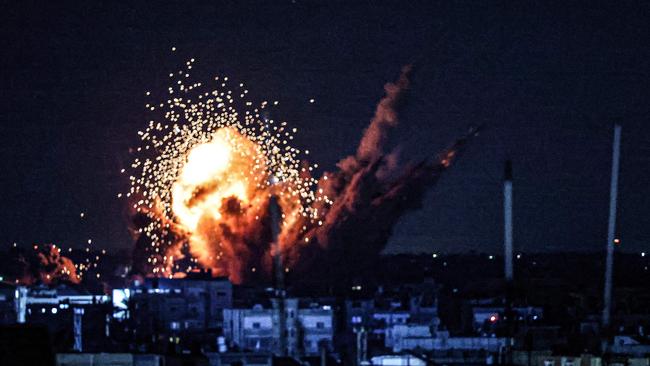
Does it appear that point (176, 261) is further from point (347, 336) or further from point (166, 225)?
point (347, 336)

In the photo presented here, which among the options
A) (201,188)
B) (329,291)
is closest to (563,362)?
(201,188)

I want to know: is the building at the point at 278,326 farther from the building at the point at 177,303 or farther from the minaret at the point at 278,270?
the building at the point at 177,303

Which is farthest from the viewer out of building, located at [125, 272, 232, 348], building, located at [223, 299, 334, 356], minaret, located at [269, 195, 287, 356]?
building, located at [125, 272, 232, 348]

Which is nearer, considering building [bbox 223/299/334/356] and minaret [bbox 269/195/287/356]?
minaret [bbox 269/195/287/356]

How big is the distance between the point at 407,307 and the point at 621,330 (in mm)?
7590

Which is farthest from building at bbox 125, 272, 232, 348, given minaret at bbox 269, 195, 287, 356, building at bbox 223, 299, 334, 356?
building at bbox 223, 299, 334, 356

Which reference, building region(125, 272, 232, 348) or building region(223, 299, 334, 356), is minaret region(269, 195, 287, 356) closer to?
building region(223, 299, 334, 356)

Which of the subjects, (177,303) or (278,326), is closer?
(278,326)

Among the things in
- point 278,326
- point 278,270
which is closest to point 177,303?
point 278,270

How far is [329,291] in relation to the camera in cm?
5581

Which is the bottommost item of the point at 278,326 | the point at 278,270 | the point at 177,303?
the point at 278,326

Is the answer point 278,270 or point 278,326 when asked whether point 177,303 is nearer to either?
point 278,270

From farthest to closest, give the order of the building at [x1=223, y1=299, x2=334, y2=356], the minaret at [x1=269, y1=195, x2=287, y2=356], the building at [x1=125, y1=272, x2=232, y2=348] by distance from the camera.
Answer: the building at [x1=125, y1=272, x2=232, y2=348]
the building at [x1=223, y1=299, x2=334, y2=356]
the minaret at [x1=269, y1=195, x2=287, y2=356]

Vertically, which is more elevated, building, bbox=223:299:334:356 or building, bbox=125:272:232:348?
building, bbox=125:272:232:348
